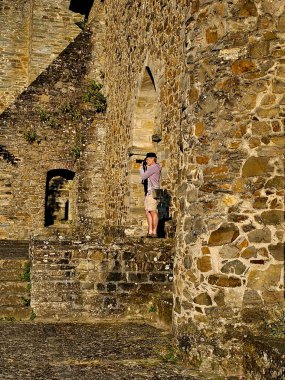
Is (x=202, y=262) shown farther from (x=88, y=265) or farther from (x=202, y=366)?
(x=88, y=265)

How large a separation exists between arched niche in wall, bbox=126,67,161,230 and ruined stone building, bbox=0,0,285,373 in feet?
0.08

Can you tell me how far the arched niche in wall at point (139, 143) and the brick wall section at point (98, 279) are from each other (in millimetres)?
3793

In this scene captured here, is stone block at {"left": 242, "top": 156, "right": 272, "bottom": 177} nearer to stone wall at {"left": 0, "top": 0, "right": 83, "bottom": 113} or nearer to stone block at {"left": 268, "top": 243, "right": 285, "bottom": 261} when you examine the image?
stone block at {"left": 268, "top": 243, "right": 285, "bottom": 261}

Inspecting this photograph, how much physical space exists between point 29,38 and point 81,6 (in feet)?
6.97

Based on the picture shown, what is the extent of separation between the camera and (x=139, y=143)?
1187 centimetres

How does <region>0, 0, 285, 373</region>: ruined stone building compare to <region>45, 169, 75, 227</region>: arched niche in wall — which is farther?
<region>45, 169, 75, 227</region>: arched niche in wall

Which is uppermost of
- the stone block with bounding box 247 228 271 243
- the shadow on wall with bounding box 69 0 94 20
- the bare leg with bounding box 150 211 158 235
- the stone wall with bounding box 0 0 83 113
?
the shadow on wall with bounding box 69 0 94 20

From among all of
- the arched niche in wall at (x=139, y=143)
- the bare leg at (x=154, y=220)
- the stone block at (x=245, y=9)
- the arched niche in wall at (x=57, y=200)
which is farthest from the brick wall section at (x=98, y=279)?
the arched niche in wall at (x=57, y=200)

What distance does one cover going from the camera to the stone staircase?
7617 millimetres

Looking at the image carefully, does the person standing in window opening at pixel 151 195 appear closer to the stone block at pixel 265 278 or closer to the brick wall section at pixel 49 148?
the stone block at pixel 265 278

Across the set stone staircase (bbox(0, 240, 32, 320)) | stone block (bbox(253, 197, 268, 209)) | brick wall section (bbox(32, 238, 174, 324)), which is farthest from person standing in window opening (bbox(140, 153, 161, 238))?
stone block (bbox(253, 197, 268, 209))

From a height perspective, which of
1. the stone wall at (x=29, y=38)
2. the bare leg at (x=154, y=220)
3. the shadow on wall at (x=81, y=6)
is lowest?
the bare leg at (x=154, y=220)

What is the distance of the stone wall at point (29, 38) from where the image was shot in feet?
63.3

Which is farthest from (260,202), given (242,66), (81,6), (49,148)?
(81,6)
